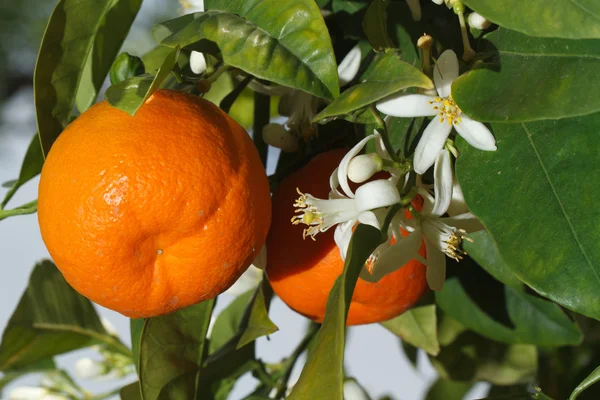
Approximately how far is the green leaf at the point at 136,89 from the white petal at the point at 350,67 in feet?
0.45

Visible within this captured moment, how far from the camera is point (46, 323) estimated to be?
78cm

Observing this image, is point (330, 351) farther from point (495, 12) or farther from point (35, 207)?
point (35, 207)

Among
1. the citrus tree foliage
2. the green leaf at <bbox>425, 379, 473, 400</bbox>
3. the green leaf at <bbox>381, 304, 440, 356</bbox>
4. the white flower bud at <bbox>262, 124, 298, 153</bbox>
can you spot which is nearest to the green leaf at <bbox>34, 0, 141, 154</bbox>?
the citrus tree foliage

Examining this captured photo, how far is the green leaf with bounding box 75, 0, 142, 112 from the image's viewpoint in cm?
58

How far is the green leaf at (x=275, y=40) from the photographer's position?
1.36 ft

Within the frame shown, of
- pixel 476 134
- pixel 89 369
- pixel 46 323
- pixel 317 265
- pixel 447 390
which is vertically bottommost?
pixel 447 390

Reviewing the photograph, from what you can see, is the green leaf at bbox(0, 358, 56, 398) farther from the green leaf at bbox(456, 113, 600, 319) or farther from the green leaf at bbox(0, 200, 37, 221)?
the green leaf at bbox(456, 113, 600, 319)

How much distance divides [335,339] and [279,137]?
0.25 metres

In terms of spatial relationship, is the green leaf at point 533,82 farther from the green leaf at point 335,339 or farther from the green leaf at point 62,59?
the green leaf at point 62,59

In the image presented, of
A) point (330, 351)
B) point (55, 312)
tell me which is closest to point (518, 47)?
point (330, 351)

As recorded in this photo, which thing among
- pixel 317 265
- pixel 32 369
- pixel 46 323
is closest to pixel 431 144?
pixel 317 265

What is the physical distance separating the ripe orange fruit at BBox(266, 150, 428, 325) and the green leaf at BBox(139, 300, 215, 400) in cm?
8

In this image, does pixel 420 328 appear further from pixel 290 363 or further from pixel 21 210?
pixel 21 210

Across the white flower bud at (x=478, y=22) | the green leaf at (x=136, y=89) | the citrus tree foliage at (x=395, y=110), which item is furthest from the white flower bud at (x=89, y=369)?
the white flower bud at (x=478, y=22)
